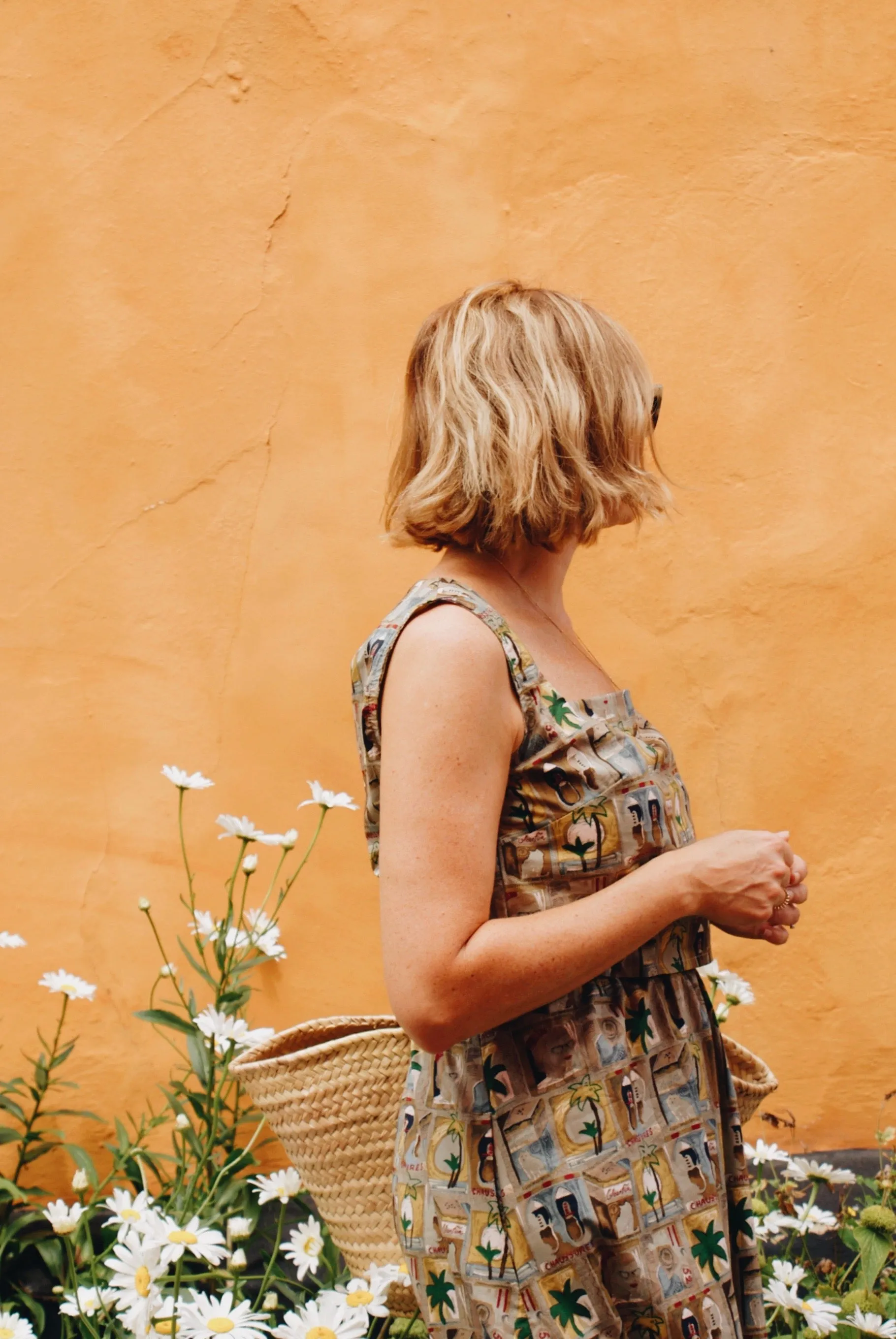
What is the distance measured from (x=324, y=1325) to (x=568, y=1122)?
1.68 feet

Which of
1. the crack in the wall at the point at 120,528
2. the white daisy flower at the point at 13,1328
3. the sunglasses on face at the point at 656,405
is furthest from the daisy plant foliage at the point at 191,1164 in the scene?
the sunglasses on face at the point at 656,405

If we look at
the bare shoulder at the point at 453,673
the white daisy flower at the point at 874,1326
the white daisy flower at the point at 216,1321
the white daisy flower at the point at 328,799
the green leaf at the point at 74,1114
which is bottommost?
the white daisy flower at the point at 874,1326

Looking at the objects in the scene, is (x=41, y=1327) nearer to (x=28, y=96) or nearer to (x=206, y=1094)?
(x=206, y=1094)

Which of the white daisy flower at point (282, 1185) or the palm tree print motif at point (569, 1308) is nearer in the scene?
the palm tree print motif at point (569, 1308)

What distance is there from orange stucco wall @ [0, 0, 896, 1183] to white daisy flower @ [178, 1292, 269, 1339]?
1.27m

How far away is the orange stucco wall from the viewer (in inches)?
114

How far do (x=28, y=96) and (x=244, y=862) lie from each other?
1.91 m

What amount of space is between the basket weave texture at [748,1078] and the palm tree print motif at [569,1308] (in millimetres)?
608

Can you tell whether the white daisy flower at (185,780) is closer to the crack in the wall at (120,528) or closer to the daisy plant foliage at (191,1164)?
the daisy plant foliage at (191,1164)

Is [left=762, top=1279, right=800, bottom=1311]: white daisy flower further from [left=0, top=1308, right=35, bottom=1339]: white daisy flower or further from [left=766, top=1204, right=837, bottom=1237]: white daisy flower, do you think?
[left=0, top=1308, right=35, bottom=1339]: white daisy flower

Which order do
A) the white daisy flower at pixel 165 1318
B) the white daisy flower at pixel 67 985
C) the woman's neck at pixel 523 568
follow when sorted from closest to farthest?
1. the woman's neck at pixel 523 568
2. the white daisy flower at pixel 165 1318
3. the white daisy flower at pixel 67 985

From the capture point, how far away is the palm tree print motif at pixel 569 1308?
128 centimetres

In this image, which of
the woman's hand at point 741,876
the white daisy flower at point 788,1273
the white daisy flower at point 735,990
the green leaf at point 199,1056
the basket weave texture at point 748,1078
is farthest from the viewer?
the green leaf at point 199,1056

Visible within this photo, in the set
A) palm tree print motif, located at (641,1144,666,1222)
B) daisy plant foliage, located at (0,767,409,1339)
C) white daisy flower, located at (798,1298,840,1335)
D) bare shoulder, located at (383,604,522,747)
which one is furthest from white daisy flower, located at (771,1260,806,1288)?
bare shoulder, located at (383,604,522,747)
